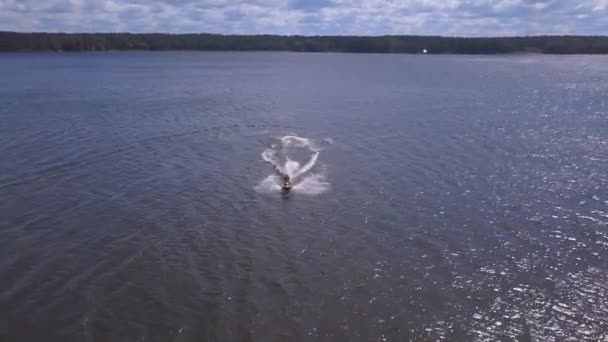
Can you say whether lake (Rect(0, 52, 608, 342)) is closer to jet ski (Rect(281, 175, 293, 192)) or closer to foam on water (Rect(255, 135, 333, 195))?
foam on water (Rect(255, 135, 333, 195))

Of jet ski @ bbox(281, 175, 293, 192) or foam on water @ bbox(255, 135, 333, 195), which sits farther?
foam on water @ bbox(255, 135, 333, 195)

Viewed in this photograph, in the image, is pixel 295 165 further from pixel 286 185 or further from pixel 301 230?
pixel 301 230

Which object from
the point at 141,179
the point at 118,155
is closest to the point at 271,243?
the point at 141,179

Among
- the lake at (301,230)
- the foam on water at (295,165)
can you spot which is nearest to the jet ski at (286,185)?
the foam on water at (295,165)

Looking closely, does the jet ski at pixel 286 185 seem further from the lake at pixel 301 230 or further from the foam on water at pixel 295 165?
the lake at pixel 301 230

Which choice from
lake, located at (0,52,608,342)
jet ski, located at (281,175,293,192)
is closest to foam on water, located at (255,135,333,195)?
lake, located at (0,52,608,342)

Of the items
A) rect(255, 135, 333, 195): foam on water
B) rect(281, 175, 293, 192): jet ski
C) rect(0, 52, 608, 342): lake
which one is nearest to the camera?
rect(0, 52, 608, 342): lake

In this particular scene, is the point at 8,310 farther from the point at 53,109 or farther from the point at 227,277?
the point at 53,109
